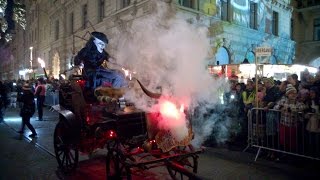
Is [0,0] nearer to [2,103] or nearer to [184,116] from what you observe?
[184,116]

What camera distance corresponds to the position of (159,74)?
598 cm

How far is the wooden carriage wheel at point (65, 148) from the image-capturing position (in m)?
6.61

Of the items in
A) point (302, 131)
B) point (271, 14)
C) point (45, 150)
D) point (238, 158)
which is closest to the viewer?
point (302, 131)

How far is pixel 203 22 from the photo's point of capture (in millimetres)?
13844

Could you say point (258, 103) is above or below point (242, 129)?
above

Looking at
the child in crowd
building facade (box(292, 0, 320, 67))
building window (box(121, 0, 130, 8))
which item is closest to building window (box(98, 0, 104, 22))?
building window (box(121, 0, 130, 8))

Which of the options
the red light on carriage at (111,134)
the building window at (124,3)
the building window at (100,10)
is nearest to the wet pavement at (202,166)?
the red light on carriage at (111,134)

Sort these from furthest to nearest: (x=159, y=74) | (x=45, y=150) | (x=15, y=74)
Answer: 1. (x=15, y=74)
2. (x=45, y=150)
3. (x=159, y=74)

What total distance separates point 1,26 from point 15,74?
57.7m

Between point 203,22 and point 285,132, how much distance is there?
746 centimetres

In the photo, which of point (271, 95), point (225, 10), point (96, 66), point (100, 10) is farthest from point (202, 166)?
point (100, 10)

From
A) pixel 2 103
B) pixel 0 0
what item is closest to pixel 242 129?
pixel 0 0

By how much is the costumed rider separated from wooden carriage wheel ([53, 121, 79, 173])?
1.11 m

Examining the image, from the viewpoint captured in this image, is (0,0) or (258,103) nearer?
(0,0)
